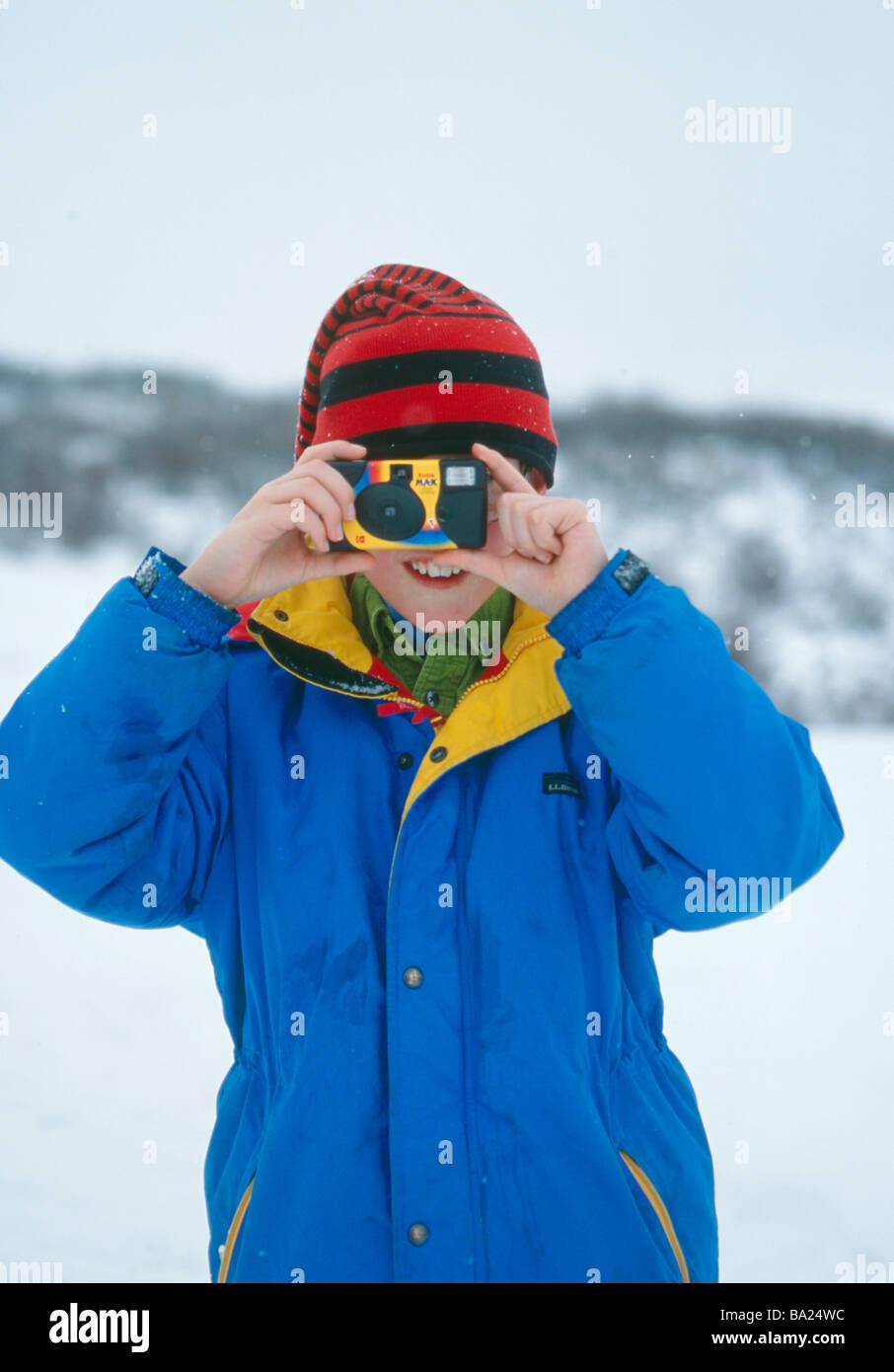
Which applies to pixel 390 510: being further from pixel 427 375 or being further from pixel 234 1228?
pixel 234 1228

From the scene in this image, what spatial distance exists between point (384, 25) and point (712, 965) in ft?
16.9

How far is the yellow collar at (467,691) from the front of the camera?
1069 mm

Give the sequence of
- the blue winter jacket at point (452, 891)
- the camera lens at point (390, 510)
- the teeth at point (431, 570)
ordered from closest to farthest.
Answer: the blue winter jacket at point (452, 891), the camera lens at point (390, 510), the teeth at point (431, 570)

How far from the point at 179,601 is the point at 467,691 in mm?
303

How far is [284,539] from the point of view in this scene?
1.16m

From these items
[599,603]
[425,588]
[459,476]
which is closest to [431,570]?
[425,588]

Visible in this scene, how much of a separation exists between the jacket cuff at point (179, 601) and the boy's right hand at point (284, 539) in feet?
0.08

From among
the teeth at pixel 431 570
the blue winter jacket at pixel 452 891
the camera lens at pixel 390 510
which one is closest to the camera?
the blue winter jacket at pixel 452 891

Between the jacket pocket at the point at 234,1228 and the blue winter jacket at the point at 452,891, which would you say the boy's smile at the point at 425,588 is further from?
the jacket pocket at the point at 234,1228

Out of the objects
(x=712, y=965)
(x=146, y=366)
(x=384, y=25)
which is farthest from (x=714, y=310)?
(x=712, y=965)

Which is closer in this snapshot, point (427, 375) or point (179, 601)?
point (179, 601)

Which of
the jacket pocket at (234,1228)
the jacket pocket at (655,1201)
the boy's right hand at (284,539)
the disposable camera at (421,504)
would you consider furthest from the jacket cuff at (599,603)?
the jacket pocket at (234,1228)

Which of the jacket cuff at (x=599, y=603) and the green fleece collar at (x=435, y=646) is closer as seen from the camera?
the jacket cuff at (x=599, y=603)

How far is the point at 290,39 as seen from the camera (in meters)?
5.73
